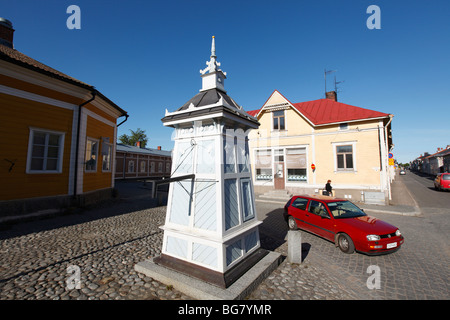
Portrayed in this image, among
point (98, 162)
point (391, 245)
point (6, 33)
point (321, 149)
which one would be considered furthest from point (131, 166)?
point (391, 245)

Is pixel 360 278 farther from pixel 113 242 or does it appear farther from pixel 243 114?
pixel 113 242

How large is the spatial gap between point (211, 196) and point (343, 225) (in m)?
4.55

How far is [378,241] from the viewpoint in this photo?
5172mm

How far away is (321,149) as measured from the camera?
1483cm

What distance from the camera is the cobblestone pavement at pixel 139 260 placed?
3.53m

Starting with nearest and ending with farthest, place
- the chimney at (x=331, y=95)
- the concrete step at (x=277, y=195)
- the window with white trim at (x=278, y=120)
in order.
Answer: the concrete step at (x=277, y=195) → the window with white trim at (x=278, y=120) → the chimney at (x=331, y=95)

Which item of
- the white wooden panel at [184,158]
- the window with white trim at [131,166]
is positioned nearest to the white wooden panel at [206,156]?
the white wooden panel at [184,158]

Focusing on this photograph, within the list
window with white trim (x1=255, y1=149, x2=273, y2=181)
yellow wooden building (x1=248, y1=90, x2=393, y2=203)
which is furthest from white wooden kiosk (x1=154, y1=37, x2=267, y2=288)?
window with white trim (x1=255, y1=149, x2=273, y2=181)

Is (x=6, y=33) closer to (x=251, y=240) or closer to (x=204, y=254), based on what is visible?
(x=204, y=254)

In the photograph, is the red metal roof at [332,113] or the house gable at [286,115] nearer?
the red metal roof at [332,113]

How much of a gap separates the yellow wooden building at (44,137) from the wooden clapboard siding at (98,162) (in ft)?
0.18

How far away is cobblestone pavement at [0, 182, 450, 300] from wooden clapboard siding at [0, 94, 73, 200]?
1.58m

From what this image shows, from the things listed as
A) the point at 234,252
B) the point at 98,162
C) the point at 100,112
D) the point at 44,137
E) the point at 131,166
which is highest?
the point at 100,112

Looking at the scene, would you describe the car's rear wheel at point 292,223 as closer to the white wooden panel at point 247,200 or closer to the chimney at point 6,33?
the white wooden panel at point 247,200
